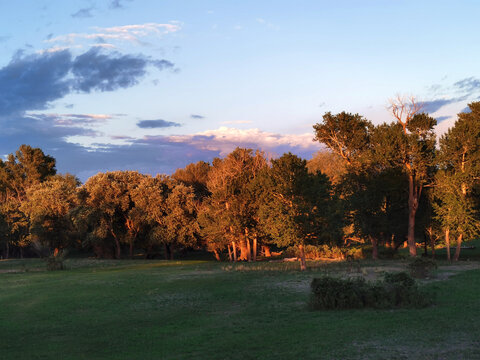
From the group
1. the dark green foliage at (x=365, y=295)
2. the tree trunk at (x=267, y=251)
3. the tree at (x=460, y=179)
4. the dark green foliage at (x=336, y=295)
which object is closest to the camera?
the dark green foliage at (x=365, y=295)

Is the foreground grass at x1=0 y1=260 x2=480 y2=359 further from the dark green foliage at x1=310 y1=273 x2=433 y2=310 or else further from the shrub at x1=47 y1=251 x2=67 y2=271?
the shrub at x1=47 y1=251 x2=67 y2=271

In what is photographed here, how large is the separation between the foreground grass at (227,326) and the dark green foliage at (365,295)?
0.75 metres

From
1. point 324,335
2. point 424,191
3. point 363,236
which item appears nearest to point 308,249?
point 363,236

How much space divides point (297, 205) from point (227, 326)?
2208 centimetres

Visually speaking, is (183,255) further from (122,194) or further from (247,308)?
(247,308)

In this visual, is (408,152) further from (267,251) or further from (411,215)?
(267,251)

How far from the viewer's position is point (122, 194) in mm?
71625

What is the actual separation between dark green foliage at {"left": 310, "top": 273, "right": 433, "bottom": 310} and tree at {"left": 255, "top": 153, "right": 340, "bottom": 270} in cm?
1817

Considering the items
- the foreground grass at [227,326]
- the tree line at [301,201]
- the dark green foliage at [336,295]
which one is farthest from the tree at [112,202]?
the dark green foliage at [336,295]

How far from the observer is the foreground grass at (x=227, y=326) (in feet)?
44.0

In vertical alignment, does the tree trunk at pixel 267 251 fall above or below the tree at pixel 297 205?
below

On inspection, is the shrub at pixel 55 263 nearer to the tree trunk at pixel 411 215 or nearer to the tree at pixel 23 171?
the tree trunk at pixel 411 215

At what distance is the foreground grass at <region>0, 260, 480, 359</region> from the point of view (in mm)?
13422

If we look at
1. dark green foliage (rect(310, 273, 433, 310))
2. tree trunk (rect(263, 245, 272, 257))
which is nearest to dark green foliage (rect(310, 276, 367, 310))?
dark green foliage (rect(310, 273, 433, 310))
